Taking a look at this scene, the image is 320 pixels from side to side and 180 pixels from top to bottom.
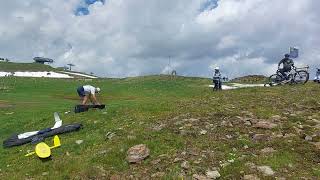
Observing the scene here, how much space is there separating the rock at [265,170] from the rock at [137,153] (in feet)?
15.1

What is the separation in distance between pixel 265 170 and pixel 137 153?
5.25m

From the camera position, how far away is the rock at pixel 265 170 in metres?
19.1

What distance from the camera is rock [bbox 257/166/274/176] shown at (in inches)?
752

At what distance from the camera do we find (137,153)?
70.8ft

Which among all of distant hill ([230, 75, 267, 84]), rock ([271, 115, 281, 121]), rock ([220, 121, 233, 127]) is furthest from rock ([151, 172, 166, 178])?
distant hill ([230, 75, 267, 84])

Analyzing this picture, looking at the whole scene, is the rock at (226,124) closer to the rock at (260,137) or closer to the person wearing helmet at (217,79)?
the rock at (260,137)

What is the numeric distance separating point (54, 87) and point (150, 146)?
50584 millimetres

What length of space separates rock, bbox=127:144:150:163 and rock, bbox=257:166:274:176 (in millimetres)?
4606

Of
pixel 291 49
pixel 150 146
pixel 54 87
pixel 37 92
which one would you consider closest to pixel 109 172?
pixel 150 146

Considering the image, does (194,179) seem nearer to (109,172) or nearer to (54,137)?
(109,172)

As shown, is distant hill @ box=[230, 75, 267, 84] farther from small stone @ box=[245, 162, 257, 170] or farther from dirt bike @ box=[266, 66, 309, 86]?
small stone @ box=[245, 162, 257, 170]

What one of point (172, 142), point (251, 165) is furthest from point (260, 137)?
point (172, 142)

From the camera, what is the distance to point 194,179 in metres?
19.1

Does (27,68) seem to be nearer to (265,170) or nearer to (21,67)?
(21,67)
